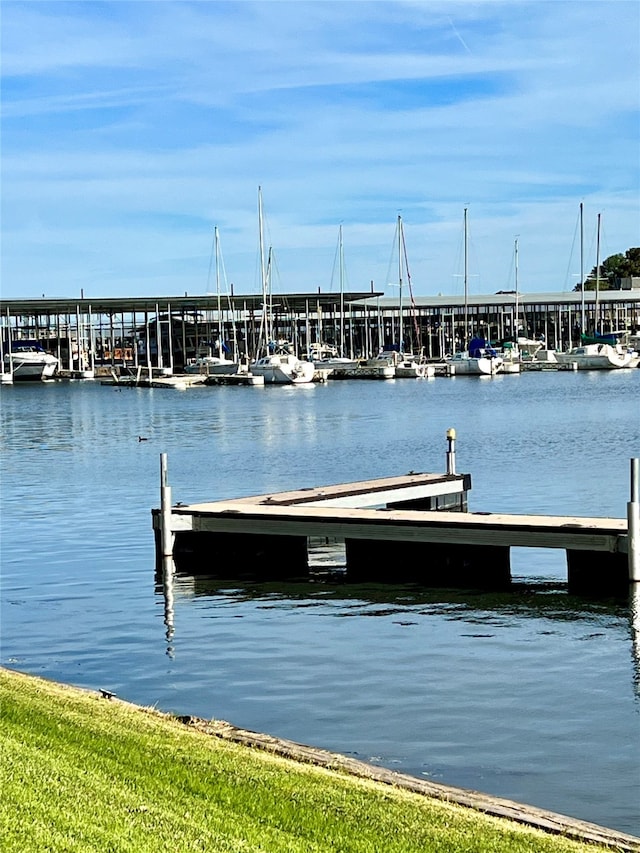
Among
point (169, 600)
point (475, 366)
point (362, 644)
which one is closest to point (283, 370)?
point (475, 366)

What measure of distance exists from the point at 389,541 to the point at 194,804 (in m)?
15.8

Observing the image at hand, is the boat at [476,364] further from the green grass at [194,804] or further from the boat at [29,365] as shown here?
the green grass at [194,804]

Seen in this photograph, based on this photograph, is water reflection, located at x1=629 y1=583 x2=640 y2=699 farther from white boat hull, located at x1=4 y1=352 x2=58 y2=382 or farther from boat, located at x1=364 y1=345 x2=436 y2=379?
white boat hull, located at x1=4 y1=352 x2=58 y2=382

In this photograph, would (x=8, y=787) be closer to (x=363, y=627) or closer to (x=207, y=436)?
(x=363, y=627)

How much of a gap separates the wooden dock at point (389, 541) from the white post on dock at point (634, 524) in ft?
0.98

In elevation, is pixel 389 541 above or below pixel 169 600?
above

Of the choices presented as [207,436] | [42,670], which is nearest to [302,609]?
[42,670]

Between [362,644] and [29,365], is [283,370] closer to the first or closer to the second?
[29,365]

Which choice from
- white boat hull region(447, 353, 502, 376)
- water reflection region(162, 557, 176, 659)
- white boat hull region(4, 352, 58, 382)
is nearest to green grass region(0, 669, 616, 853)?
water reflection region(162, 557, 176, 659)

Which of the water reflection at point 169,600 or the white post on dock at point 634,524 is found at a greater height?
the white post on dock at point 634,524

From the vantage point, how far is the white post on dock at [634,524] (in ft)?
71.4

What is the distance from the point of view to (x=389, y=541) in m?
25.2

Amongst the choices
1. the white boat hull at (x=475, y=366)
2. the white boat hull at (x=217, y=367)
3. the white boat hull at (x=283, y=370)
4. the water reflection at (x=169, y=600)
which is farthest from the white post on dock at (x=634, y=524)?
the white boat hull at (x=217, y=367)

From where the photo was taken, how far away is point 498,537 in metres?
23.6
